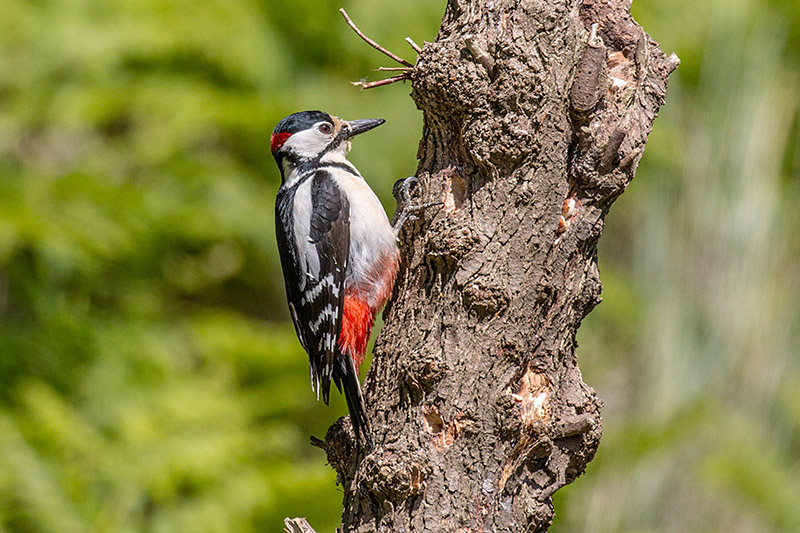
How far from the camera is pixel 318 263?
11.4 feet

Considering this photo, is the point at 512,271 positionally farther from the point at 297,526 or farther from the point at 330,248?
the point at 330,248

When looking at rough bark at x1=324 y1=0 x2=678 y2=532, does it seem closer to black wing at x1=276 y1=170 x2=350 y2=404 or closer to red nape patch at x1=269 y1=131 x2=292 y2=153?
A: black wing at x1=276 y1=170 x2=350 y2=404

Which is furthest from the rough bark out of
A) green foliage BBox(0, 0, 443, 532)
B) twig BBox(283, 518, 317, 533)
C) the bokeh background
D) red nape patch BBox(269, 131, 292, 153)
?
the bokeh background

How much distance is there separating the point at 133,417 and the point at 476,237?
13.6 feet

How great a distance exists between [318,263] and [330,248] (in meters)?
0.08

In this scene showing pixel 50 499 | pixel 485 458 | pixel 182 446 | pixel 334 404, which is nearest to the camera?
pixel 485 458

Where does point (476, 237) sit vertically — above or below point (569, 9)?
below

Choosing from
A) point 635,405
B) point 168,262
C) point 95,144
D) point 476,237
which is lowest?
point 476,237

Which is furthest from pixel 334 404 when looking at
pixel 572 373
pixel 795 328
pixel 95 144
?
pixel 572 373

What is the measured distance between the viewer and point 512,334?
8.21ft

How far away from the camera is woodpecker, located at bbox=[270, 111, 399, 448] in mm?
3268

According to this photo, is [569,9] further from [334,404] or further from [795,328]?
[795,328]

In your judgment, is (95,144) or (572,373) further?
(95,144)

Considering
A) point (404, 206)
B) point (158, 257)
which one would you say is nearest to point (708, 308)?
point (158, 257)
